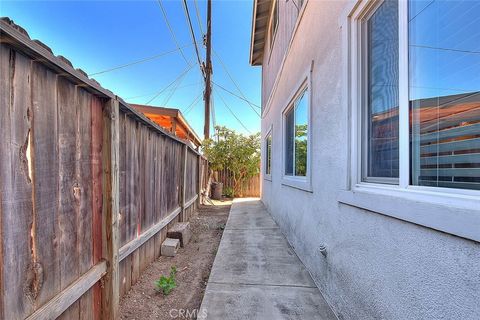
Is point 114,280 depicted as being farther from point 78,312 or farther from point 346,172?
point 346,172

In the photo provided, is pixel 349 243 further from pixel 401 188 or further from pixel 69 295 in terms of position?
pixel 69 295

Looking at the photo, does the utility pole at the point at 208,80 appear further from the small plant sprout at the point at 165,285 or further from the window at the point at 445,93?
the window at the point at 445,93

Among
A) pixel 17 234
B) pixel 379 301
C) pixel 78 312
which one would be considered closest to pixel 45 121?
pixel 17 234

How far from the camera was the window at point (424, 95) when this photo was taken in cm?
120

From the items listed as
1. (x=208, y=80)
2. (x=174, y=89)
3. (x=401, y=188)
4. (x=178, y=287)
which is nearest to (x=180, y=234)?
(x=178, y=287)

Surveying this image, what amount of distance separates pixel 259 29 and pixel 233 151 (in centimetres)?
494

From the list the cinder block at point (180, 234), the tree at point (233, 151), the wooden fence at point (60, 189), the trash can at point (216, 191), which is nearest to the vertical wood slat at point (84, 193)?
the wooden fence at point (60, 189)

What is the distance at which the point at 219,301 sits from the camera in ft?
8.00

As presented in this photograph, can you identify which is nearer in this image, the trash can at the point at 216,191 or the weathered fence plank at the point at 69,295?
the weathered fence plank at the point at 69,295

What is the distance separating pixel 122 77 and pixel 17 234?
15118 mm

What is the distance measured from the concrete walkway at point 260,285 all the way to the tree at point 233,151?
7357 mm

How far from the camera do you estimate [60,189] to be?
61.5 inches

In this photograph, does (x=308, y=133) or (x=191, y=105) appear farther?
(x=191, y=105)

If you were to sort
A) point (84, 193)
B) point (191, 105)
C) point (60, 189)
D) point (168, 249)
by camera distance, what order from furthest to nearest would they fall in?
1. point (191, 105)
2. point (168, 249)
3. point (84, 193)
4. point (60, 189)
